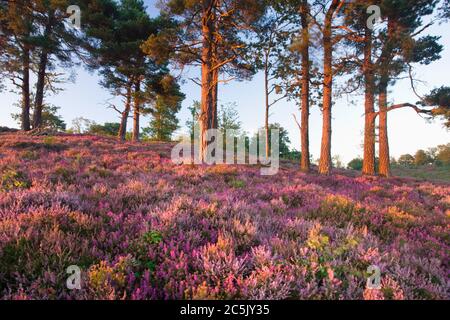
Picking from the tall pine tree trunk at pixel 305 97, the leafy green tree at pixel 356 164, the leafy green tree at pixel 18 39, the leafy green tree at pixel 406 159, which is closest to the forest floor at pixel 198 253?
the tall pine tree trunk at pixel 305 97

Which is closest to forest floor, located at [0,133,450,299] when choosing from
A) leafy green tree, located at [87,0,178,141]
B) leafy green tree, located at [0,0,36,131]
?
leafy green tree, located at [87,0,178,141]

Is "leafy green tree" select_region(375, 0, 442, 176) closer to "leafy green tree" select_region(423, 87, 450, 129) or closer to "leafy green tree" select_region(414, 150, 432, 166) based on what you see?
"leafy green tree" select_region(423, 87, 450, 129)

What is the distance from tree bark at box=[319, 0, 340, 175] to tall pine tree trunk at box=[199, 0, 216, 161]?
6728 millimetres

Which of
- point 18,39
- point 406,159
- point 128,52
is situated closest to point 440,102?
point 128,52

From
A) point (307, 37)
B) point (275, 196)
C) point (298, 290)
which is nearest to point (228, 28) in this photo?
point (307, 37)

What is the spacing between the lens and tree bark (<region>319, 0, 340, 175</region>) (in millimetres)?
13797

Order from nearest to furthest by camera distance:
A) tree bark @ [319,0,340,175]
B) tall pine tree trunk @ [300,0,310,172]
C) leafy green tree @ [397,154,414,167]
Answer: tree bark @ [319,0,340,175], tall pine tree trunk @ [300,0,310,172], leafy green tree @ [397,154,414,167]

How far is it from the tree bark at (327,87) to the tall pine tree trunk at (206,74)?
673 centimetres

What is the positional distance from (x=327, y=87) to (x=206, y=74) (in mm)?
7373

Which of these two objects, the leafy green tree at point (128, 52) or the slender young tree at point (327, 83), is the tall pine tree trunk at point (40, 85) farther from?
the slender young tree at point (327, 83)

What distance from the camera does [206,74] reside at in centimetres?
1269

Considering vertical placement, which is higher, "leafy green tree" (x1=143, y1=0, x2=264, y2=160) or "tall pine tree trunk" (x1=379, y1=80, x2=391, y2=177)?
"leafy green tree" (x1=143, y1=0, x2=264, y2=160)

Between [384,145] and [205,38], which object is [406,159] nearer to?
[384,145]

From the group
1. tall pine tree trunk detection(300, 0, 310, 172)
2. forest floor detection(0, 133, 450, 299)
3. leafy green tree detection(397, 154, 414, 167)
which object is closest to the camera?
forest floor detection(0, 133, 450, 299)
